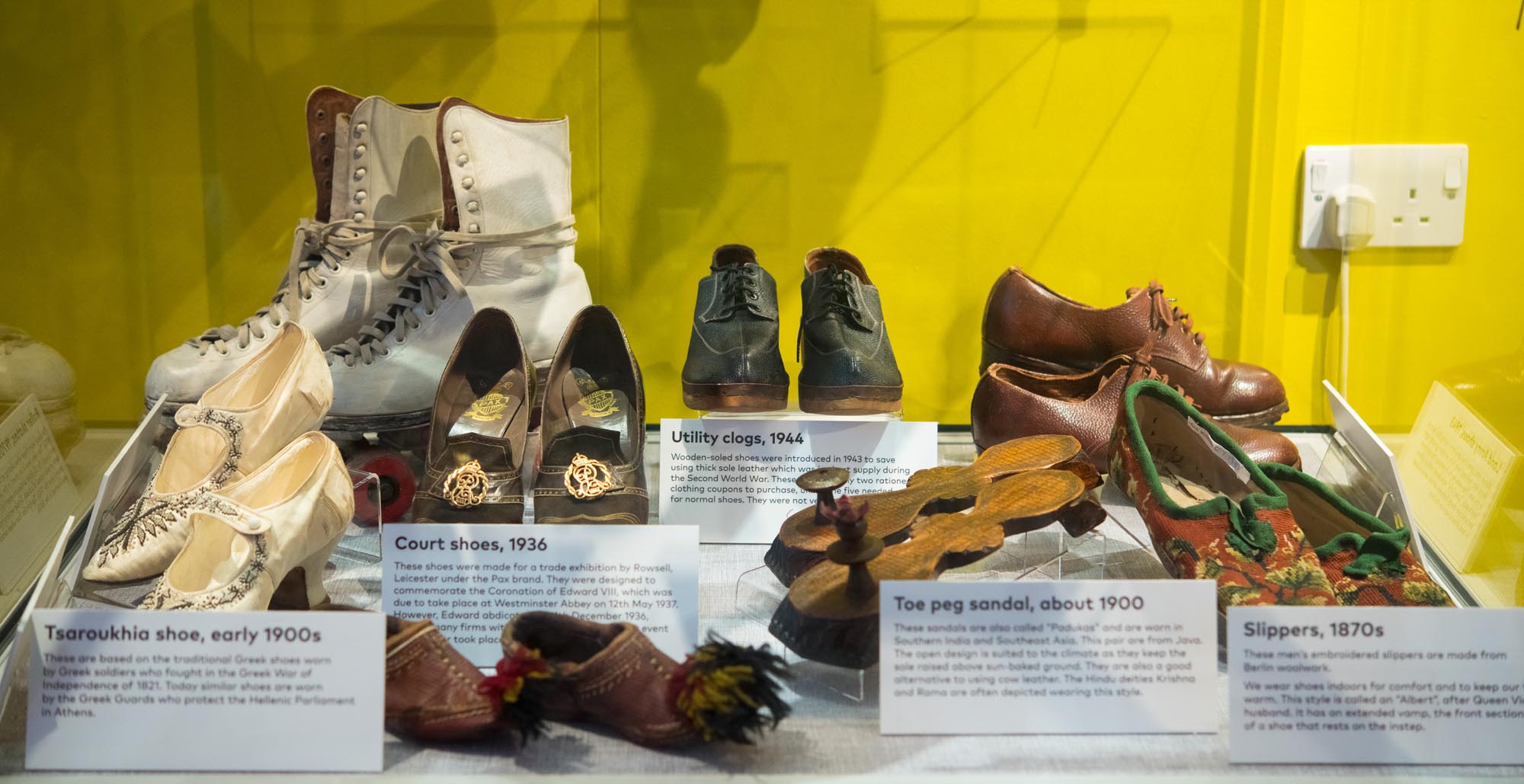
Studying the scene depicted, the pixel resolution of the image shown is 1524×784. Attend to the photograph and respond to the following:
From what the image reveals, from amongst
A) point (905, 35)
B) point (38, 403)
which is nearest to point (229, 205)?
point (38, 403)

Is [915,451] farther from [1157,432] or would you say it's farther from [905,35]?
[905,35]

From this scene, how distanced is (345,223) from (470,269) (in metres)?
0.17

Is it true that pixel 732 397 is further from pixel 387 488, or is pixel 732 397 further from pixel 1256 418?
pixel 1256 418

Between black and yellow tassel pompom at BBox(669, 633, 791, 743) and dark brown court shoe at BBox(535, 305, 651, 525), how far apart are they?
0.31m

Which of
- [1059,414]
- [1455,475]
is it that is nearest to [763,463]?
[1059,414]

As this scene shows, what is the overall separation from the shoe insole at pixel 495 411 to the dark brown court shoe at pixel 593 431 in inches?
1.7

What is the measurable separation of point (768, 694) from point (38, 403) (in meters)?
0.97

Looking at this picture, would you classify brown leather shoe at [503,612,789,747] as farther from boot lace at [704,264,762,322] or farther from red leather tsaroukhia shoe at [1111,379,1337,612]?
boot lace at [704,264,762,322]

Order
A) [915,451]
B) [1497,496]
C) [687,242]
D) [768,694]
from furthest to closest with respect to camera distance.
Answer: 1. [687,242]
2. [915,451]
3. [1497,496]
4. [768,694]

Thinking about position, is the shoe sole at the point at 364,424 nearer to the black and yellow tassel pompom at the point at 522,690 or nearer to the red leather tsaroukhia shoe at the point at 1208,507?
the black and yellow tassel pompom at the point at 522,690

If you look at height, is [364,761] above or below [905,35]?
below

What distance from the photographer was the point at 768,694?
0.84 m

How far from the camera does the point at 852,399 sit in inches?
52.1

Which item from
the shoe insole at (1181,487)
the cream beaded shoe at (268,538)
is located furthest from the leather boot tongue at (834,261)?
the cream beaded shoe at (268,538)
